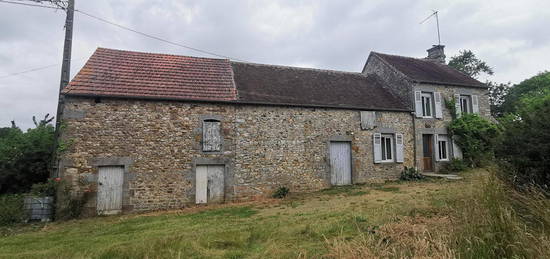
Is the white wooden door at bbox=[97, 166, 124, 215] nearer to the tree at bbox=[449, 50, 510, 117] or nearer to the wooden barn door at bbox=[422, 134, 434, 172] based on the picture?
the wooden barn door at bbox=[422, 134, 434, 172]

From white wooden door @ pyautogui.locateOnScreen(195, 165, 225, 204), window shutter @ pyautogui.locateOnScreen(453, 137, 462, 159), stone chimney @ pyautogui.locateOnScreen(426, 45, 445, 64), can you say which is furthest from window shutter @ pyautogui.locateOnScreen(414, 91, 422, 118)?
white wooden door @ pyautogui.locateOnScreen(195, 165, 225, 204)

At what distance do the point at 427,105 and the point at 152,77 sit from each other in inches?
510

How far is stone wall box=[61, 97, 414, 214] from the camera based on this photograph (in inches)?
362

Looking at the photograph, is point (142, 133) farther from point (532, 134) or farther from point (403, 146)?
point (403, 146)

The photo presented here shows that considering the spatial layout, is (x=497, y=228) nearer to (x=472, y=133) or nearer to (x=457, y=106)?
(x=472, y=133)

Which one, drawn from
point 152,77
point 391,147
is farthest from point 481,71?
point 152,77

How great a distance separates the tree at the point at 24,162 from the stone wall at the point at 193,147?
3761 mm

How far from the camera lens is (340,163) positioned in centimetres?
1208

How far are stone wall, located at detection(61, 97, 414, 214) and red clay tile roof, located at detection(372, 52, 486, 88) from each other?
13.3 feet

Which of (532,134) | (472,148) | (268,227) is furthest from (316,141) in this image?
(472,148)

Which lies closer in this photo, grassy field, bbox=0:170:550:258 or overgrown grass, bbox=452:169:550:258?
overgrown grass, bbox=452:169:550:258

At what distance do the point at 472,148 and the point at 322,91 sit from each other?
7895 millimetres

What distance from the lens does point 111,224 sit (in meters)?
7.64

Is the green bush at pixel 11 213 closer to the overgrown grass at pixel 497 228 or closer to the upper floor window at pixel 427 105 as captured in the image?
the overgrown grass at pixel 497 228
